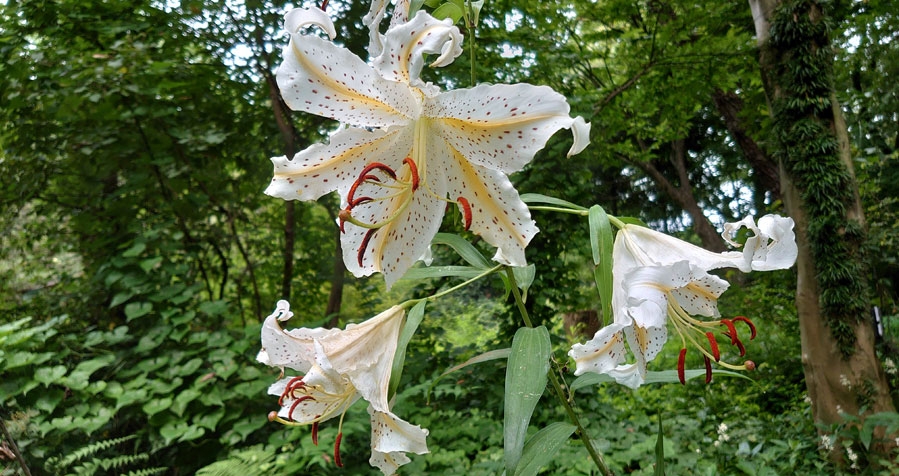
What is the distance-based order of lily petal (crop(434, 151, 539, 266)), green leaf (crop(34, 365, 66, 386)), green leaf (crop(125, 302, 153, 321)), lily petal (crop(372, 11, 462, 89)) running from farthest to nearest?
1. green leaf (crop(125, 302, 153, 321))
2. green leaf (crop(34, 365, 66, 386))
3. lily petal (crop(434, 151, 539, 266))
4. lily petal (crop(372, 11, 462, 89))

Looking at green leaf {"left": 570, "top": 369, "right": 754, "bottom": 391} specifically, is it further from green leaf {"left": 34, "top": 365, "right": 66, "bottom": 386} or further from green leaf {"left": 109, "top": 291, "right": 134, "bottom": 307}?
green leaf {"left": 109, "top": 291, "right": 134, "bottom": 307}

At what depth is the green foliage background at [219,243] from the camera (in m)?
2.12

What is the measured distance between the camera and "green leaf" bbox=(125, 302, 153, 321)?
2295mm

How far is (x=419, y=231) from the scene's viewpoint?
0.72 m

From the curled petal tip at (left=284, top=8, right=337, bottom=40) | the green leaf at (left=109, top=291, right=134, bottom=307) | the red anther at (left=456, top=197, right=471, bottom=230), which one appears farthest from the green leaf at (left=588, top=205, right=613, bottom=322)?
the green leaf at (left=109, top=291, right=134, bottom=307)

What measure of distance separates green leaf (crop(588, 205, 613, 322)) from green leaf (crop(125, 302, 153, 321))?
2.22 meters

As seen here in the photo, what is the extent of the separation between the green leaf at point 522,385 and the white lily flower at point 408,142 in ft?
0.34

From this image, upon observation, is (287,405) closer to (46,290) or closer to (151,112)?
(151,112)

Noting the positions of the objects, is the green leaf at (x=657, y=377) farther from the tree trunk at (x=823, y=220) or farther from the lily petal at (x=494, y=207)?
the tree trunk at (x=823, y=220)

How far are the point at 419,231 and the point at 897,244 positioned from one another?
12.8 ft

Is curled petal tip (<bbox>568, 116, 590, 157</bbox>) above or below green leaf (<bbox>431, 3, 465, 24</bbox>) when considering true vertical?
below

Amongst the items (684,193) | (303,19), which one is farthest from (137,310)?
(684,193)

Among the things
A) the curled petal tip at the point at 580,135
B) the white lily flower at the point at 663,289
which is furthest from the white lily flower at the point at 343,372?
the curled petal tip at the point at 580,135

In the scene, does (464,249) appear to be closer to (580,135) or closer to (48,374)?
(580,135)
